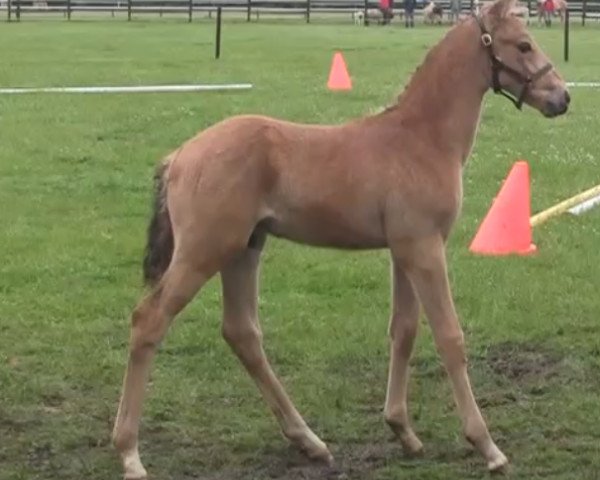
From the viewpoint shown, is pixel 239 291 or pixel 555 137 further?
pixel 555 137

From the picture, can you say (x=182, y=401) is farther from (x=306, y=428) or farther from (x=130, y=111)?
(x=130, y=111)

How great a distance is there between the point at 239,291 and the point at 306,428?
2.38 feet

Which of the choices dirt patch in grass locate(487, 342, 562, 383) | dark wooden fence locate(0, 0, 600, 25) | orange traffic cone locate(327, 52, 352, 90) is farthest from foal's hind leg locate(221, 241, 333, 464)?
dark wooden fence locate(0, 0, 600, 25)

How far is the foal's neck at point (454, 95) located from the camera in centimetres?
615

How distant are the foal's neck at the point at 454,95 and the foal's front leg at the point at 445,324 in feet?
1.64

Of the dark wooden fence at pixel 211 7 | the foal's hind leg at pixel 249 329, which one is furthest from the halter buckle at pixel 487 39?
the dark wooden fence at pixel 211 7

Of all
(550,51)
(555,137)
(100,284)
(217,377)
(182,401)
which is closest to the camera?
(182,401)

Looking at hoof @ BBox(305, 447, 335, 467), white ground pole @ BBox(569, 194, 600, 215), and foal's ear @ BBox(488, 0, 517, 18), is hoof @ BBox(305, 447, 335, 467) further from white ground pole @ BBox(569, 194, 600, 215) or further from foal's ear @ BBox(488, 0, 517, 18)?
white ground pole @ BBox(569, 194, 600, 215)

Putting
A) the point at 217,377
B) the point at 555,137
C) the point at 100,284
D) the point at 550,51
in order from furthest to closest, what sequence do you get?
the point at 550,51, the point at 555,137, the point at 100,284, the point at 217,377

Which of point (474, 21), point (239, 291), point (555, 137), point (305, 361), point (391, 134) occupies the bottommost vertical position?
point (555, 137)

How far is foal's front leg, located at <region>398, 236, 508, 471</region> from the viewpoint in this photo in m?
5.95

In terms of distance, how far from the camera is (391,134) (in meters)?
6.14

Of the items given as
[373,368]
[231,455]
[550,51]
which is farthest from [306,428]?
[550,51]

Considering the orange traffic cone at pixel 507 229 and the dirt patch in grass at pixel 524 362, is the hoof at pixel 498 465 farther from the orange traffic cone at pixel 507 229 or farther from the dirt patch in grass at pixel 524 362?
the orange traffic cone at pixel 507 229
